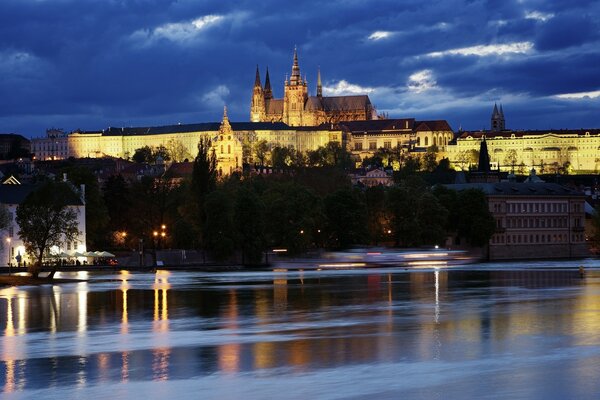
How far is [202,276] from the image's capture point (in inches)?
3258

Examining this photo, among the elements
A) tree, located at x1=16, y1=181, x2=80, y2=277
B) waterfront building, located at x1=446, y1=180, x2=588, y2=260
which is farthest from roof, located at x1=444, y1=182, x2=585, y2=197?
tree, located at x1=16, y1=181, x2=80, y2=277

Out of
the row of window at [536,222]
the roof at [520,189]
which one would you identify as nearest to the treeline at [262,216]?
the row of window at [536,222]

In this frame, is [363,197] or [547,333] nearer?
[547,333]

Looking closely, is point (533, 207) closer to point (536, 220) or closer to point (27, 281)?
point (536, 220)

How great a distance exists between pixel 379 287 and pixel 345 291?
13.4 ft

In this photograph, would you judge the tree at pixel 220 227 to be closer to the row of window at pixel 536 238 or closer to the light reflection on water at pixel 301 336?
the light reflection on water at pixel 301 336

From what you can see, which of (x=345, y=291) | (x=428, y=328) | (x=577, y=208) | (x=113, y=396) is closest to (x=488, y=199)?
(x=577, y=208)

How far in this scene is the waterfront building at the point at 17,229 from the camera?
87812 mm

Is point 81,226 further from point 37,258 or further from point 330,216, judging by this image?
point 330,216

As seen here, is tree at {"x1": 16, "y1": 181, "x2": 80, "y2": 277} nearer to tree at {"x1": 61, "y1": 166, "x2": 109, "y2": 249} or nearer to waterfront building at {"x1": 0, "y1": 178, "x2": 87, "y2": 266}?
waterfront building at {"x1": 0, "y1": 178, "x2": 87, "y2": 266}

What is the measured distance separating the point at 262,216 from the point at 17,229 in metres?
20.1

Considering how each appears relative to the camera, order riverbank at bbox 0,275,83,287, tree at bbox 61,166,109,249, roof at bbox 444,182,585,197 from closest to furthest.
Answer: riverbank at bbox 0,275,83,287 < tree at bbox 61,166,109,249 < roof at bbox 444,182,585,197

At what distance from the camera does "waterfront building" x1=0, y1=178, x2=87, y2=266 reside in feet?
288

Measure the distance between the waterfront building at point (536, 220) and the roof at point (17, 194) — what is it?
55383mm
